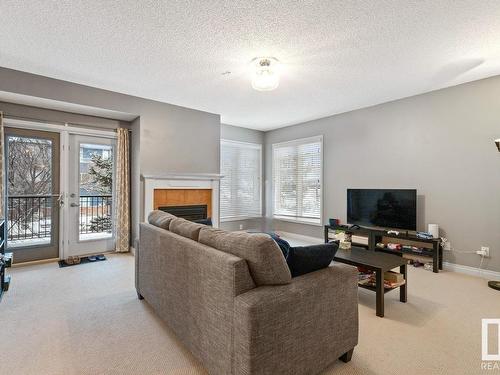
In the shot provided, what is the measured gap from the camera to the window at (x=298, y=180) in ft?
18.3

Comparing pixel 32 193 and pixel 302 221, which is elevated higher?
pixel 32 193

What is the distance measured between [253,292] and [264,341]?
229mm

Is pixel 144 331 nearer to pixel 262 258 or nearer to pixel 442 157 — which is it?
pixel 262 258

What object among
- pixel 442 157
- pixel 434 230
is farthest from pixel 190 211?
pixel 442 157

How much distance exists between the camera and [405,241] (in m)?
4.14

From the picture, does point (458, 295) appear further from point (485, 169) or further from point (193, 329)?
point (193, 329)

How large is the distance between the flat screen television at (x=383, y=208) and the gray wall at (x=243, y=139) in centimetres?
238

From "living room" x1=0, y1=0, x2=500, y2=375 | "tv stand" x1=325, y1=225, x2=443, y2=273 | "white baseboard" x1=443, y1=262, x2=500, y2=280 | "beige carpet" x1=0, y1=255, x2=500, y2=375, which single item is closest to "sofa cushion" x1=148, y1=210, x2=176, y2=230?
"living room" x1=0, y1=0, x2=500, y2=375

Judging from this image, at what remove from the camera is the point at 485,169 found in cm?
348

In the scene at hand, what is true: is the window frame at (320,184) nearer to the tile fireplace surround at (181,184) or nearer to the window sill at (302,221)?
the window sill at (302,221)

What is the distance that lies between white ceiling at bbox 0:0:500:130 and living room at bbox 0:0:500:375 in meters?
0.02

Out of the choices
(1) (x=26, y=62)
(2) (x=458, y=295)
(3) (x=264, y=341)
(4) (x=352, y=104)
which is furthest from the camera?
(4) (x=352, y=104)

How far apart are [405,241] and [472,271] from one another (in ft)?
2.81

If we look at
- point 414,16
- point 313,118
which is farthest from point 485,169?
point 313,118
